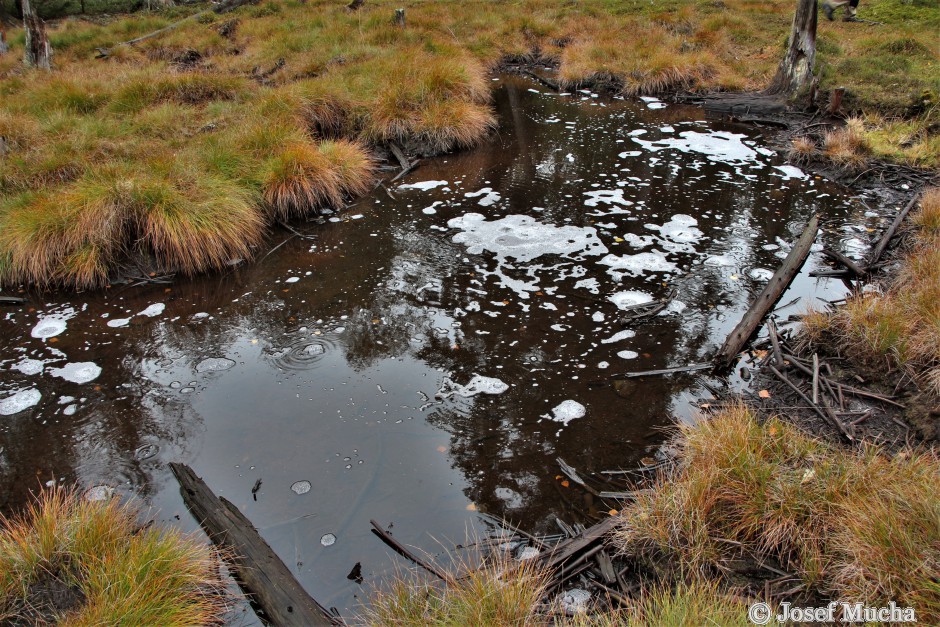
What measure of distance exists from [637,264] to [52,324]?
6433 millimetres

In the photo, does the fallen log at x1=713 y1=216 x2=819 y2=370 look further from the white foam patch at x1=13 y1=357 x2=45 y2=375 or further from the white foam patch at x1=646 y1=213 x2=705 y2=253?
the white foam patch at x1=13 y1=357 x2=45 y2=375

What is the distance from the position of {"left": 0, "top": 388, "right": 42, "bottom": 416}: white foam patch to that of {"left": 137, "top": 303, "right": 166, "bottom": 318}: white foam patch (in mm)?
1345

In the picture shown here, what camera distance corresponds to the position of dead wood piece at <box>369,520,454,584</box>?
3287 mm

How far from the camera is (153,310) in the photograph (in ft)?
20.1

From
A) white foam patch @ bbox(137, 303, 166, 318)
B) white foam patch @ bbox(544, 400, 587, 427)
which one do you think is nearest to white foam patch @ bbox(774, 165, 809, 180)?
white foam patch @ bbox(544, 400, 587, 427)

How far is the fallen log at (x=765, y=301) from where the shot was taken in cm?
501

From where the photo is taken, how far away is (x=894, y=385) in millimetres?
4336

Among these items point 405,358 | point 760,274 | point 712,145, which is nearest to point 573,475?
point 405,358

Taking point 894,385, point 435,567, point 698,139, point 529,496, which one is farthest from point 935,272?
point 698,139

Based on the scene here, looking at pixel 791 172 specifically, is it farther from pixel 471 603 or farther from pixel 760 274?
pixel 471 603

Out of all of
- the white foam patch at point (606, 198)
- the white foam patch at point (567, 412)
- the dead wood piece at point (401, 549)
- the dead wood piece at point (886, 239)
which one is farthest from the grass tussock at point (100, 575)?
the dead wood piece at point (886, 239)

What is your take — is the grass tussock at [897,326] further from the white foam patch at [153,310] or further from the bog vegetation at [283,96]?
the white foam patch at [153,310]

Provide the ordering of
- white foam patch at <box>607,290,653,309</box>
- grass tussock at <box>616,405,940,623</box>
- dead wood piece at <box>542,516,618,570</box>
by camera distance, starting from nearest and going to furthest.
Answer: grass tussock at <box>616,405,940,623</box> < dead wood piece at <box>542,516,618,570</box> < white foam patch at <box>607,290,653,309</box>

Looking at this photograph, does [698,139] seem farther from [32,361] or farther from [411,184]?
[32,361]
